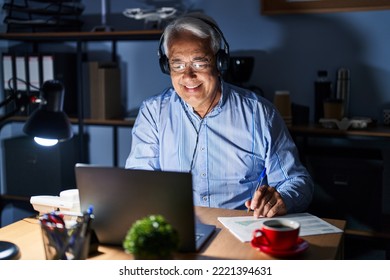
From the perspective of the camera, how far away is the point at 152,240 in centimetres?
97

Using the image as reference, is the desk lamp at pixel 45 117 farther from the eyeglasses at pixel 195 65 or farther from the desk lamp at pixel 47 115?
the eyeglasses at pixel 195 65

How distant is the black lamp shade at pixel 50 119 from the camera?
3.86 ft

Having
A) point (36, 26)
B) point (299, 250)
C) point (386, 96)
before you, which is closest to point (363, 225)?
point (386, 96)

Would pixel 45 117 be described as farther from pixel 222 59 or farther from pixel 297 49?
pixel 297 49

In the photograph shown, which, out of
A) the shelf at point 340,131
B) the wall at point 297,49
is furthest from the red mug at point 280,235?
the wall at point 297,49

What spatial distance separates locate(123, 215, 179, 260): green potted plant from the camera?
3.19 feet

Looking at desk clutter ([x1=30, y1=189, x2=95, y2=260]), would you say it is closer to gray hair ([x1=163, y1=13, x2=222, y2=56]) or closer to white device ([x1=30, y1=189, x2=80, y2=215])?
white device ([x1=30, y1=189, x2=80, y2=215])

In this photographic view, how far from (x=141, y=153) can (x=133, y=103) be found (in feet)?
3.77

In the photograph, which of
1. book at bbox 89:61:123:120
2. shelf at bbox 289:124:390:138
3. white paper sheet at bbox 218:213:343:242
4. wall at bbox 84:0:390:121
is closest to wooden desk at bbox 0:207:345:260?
white paper sheet at bbox 218:213:343:242

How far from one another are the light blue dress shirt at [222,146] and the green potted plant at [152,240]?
0.75m

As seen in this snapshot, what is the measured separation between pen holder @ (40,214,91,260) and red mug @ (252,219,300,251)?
1.26 ft

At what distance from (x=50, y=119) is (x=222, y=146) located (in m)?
0.72

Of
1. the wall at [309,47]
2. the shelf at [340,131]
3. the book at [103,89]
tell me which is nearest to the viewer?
the shelf at [340,131]

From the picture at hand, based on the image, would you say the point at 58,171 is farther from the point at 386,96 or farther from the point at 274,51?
the point at 386,96
